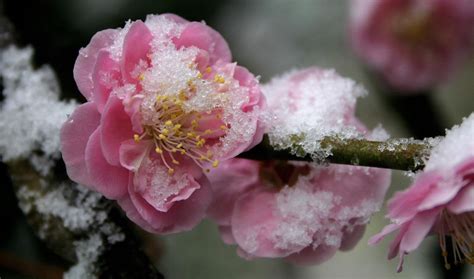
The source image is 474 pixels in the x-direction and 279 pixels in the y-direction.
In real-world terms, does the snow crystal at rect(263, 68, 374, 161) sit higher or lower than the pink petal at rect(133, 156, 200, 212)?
higher

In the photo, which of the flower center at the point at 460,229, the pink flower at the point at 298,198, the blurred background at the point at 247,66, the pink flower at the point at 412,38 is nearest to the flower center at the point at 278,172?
the pink flower at the point at 298,198

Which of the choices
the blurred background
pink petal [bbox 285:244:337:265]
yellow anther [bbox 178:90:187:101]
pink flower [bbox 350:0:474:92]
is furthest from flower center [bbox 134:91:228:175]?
pink flower [bbox 350:0:474:92]

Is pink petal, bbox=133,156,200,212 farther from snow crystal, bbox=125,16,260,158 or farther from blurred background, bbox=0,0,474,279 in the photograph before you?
blurred background, bbox=0,0,474,279

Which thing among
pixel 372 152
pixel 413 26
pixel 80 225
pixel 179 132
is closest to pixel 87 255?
pixel 80 225

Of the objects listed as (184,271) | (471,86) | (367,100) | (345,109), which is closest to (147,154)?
(345,109)

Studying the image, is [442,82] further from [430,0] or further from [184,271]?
[184,271]

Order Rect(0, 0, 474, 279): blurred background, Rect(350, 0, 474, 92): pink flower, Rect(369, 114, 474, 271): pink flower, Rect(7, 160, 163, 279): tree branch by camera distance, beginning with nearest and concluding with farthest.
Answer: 1. Rect(369, 114, 474, 271): pink flower
2. Rect(7, 160, 163, 279): tree branch
3. Rect(0, 0, 474, 279): blurred background
4. Rect(350, 0, 474, 92): pink flower

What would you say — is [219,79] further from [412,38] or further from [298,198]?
[412,38]
